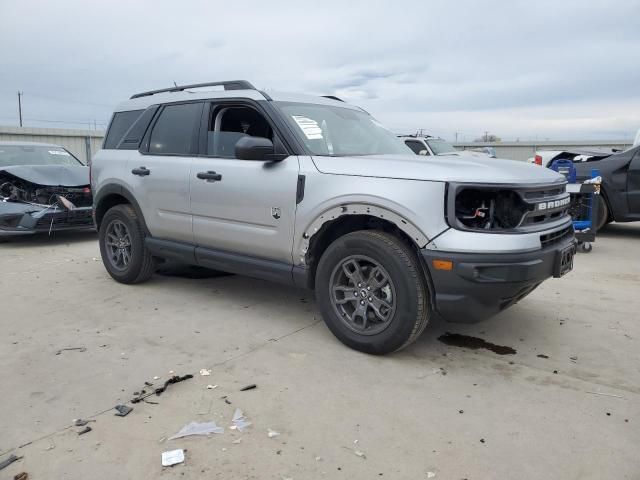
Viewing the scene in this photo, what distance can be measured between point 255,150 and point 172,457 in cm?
221

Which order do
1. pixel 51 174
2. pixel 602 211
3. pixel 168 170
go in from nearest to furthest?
pixel 168 170 < pixel 51 174 < pixel 602 211

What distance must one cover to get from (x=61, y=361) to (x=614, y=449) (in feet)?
11.2

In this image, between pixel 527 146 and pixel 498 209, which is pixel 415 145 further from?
pixel 527 146

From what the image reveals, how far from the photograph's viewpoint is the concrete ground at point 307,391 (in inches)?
98.0

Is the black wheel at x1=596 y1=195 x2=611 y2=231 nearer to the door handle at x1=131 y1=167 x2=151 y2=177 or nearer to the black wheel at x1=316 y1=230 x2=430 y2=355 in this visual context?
the black wheel at x1=316 y1=230 x2=430 y2=355

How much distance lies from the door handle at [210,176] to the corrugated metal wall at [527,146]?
20.3 metres

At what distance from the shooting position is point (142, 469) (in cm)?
243

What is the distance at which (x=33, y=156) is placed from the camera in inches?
360

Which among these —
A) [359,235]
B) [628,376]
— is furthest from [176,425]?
[628,376]

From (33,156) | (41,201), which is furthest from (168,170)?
(33,156)

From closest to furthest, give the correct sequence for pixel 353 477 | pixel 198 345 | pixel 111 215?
pixel 353 477, pixel 198 345, pixel 111 215

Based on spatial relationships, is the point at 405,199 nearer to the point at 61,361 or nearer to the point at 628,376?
the point at 628,376

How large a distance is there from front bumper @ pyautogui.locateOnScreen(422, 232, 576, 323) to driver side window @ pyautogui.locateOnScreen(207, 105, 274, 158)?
196 cm

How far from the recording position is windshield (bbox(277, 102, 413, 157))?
13.6 ft
